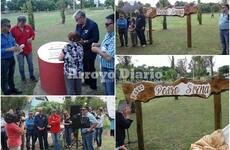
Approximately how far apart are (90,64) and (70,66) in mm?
140

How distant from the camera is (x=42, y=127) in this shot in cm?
351

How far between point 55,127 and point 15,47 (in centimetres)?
63

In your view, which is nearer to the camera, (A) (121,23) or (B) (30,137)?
(A) (121,23)

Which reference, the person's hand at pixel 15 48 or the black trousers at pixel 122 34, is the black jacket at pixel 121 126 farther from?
the person's hand at pixel 15 48

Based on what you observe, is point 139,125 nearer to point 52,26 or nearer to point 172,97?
point 172,97

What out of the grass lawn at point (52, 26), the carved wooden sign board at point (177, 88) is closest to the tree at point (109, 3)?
the grass lawn at point (52, 26)

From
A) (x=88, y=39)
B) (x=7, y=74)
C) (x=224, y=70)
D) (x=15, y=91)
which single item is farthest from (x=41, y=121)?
(x=224, y=70)

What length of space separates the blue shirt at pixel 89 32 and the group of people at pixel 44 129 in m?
0.46

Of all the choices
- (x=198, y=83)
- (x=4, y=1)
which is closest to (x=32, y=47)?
(x=4, y=1)

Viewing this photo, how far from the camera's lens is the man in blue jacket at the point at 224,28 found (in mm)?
3266

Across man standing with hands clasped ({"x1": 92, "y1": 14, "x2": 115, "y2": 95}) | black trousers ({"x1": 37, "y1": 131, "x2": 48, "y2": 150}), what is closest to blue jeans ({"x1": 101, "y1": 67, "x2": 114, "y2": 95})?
man standing with hands clasped ({"x1": 92, "y1": 14, "x2": 115, "y2": 95})

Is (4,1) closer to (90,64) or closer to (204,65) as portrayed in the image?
(90,64)

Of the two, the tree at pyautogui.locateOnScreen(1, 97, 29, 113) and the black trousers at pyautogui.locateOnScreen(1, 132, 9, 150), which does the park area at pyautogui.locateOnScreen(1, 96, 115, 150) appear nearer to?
the tree at pyautogui.locateOnScreen(1, 97, 29, 113)

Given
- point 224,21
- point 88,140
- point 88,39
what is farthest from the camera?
point 88,140
